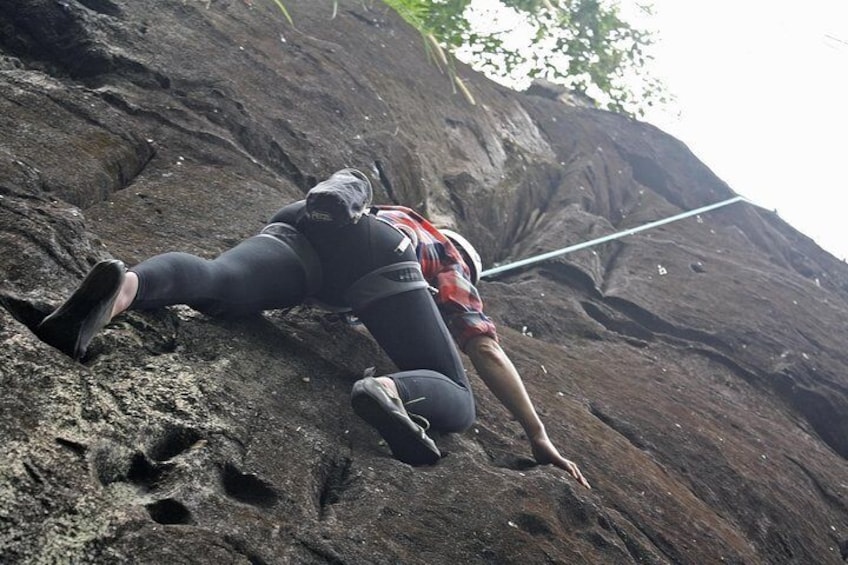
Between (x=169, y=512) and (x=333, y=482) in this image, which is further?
(x=333, y=482)

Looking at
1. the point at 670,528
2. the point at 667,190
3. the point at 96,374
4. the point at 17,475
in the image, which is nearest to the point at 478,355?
the point at 670,528

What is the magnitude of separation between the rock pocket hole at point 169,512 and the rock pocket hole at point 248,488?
Answer: 10.5 inches

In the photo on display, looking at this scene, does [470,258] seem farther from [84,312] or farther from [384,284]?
[84,312]

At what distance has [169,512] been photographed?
270 centimetres

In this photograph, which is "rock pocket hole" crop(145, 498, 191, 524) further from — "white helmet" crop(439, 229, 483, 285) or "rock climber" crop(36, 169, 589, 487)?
"white helmet" crop(439, 229, 483, 285)

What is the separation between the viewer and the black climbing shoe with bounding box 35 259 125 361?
9.32ft

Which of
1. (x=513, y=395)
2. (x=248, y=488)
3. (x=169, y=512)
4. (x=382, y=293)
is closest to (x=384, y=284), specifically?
(x=382, y=293)

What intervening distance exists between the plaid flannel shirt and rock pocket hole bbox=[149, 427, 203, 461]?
4.85 feet

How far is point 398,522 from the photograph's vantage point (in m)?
3.19

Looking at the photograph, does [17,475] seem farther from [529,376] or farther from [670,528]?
[529,376]

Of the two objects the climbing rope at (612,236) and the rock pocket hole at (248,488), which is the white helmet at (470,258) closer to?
the climbing rope at (612,236)

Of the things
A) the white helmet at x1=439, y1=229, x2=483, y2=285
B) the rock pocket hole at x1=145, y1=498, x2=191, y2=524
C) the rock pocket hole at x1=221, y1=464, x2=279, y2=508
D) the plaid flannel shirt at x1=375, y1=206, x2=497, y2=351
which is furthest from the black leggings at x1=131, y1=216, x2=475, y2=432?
the rock pocket hole at x1=145, y1=498, x2=191, y2=524

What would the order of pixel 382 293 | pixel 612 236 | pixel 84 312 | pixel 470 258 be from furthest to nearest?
pixel 612 236 < pixel 470 258 < pixel 382 293 < pixel 84 312

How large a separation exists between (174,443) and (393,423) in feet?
2.67
